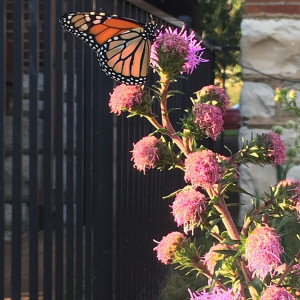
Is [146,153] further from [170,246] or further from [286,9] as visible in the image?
[286,9]

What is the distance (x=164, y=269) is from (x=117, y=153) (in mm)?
1527

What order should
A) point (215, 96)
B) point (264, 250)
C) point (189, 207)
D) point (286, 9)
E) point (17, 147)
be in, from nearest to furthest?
1. point (264, 250)
2. point (189, 207)
3. point (215, 96)
4. point (17, 147)
5. point (286, 9)

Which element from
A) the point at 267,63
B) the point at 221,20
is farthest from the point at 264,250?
the point at 221,20

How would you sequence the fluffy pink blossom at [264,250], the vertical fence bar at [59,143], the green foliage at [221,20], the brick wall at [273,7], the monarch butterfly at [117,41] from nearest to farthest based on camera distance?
the fluffy pink blossom at [264,250]
the monarch butterfly at [117,41]
the vertical fence bar at [59,143]
the brick wall at [273,7]
the green foliage at [221,20]

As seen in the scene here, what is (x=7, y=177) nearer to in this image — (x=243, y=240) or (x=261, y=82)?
(x=261, y=82)

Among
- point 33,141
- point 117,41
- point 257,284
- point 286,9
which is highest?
point 286,9

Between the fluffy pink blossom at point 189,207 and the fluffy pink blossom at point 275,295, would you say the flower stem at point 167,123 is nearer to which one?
the fluffy pink blossom at point 189,207

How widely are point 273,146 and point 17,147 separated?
4.60 ft

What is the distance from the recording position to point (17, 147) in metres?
2.77

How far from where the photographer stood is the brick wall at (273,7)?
543 centimetres

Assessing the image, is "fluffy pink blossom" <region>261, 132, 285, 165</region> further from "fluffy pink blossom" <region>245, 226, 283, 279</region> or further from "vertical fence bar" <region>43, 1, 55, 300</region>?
"vertical fence bar" <region>43, 1, 55, 300</region>

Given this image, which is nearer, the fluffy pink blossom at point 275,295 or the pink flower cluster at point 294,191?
the fluffy pink blossom at point 275,295

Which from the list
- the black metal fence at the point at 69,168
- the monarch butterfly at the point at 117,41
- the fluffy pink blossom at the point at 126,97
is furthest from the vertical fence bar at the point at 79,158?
the fluffy pink blossom at the point at 126,97

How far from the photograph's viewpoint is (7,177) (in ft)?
19.5
